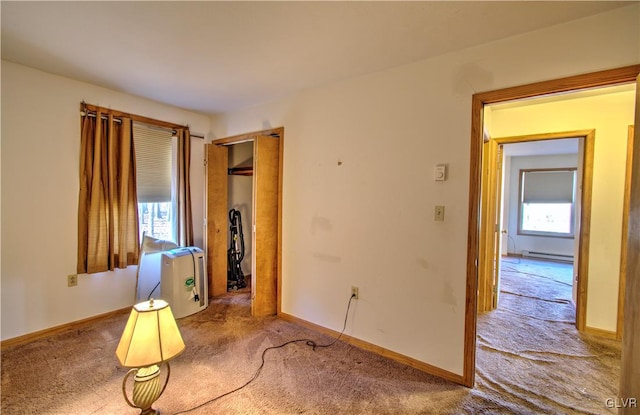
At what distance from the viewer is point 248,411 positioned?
1.73 meters

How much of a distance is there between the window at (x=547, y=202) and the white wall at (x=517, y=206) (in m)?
0.10

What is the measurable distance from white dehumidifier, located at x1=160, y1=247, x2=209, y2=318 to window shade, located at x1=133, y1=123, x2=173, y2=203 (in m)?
0.74

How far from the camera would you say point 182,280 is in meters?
3.05

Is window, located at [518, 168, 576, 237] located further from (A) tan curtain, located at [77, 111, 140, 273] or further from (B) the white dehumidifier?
(A) tan curtain, located at [77, 111, 140, 273]

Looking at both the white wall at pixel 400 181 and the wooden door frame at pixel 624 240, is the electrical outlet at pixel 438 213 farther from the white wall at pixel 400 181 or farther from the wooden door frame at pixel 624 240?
the wooden door frame at pixel 624 240

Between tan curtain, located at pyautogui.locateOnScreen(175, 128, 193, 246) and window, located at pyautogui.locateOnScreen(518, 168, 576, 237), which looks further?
window, located at pyautogui.locateOnScreen(518, 168, 576, 237)

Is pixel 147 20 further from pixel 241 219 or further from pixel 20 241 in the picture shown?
pixel 241 219

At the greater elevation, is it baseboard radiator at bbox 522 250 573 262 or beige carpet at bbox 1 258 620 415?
baseboard radiator at bbox 522 250 573 262

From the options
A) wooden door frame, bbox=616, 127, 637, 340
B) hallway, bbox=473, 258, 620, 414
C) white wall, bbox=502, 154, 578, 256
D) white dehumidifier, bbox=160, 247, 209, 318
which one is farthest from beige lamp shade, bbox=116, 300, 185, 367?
white wall, bbox=502, 154, 578, 256

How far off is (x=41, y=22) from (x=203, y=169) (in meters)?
2.19

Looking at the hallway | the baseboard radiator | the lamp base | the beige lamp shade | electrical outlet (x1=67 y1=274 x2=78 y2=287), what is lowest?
the hallway

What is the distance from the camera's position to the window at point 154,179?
321cm

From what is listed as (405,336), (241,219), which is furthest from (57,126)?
(405,336)

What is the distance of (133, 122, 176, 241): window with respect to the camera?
3.21m
